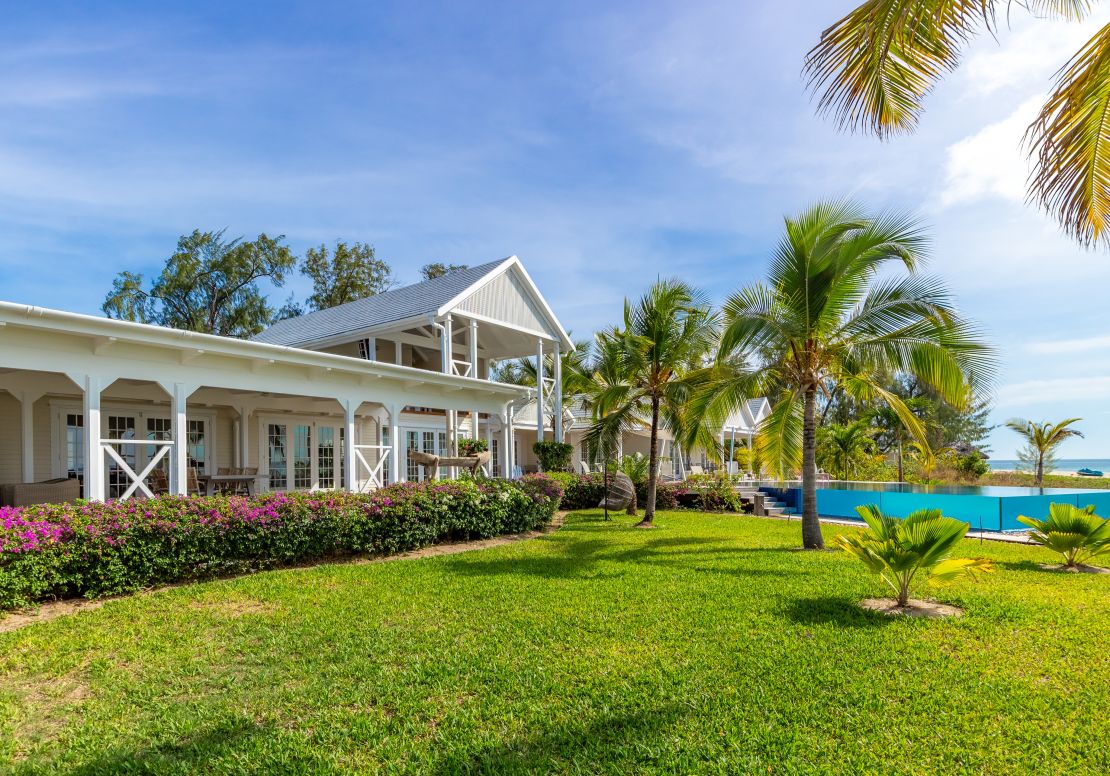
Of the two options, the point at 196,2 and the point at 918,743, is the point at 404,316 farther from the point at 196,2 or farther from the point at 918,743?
the point at 918,743

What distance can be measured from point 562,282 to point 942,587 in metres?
24.1

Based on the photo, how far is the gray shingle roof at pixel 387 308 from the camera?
1898 cm

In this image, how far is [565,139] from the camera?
16000mm

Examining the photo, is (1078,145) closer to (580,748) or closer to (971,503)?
(580,748)

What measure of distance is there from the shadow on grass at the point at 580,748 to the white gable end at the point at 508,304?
1526 centimetres

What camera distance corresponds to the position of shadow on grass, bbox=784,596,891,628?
6629 mm

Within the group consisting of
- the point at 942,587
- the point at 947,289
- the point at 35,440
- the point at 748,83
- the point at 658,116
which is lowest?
the point at 942,587

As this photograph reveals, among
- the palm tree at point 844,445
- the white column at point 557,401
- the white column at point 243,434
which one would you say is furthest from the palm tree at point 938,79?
the palm tree at point 844,445

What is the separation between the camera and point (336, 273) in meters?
41.2

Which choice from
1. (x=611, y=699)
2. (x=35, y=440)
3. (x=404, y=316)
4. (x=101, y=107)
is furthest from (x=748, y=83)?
(x=101, y=107)

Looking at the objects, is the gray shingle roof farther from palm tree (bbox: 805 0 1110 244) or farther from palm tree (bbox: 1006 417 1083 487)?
palm tree (bbox: 1006 417 1083 487)

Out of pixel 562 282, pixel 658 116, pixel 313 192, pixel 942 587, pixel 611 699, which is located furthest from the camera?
pixel 562 282

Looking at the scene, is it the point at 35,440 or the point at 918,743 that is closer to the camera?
the point at 918,743

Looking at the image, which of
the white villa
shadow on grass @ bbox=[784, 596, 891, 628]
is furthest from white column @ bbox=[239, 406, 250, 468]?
shadow on grass @ bbox=[784, 596, 891, 628]
